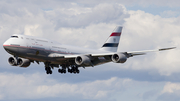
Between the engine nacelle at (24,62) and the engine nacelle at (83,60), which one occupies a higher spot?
the engine nacelle at (24,62)

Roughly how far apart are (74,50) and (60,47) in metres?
3.88

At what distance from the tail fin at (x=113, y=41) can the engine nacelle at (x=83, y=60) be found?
55.0 feet

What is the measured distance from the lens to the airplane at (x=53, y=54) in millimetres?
61906

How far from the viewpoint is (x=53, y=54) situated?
217ft

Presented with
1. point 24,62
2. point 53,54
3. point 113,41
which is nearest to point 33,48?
point 53,54

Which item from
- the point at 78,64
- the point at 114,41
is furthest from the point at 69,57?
the point at 114,41

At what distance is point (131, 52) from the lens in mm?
65812

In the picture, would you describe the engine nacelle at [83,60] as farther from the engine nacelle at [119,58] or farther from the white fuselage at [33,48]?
the engine nacelle at [119,58]

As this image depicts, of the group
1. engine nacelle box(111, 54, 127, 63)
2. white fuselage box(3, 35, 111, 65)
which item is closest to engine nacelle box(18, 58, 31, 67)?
white fuselage box(3, 35, 111, 65)

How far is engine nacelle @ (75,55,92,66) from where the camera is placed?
218 feet

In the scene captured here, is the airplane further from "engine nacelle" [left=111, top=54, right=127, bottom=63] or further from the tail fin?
the tail fin

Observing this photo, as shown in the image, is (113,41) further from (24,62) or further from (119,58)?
(24,62)

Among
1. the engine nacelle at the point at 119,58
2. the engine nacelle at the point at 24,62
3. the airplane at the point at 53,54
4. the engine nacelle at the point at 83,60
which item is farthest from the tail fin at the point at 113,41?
the engine nacelle at the point at 24,62

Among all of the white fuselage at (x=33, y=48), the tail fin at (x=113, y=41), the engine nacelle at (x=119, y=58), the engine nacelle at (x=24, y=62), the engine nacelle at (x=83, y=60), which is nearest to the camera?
the white fuselage at (x=33, y=48)
